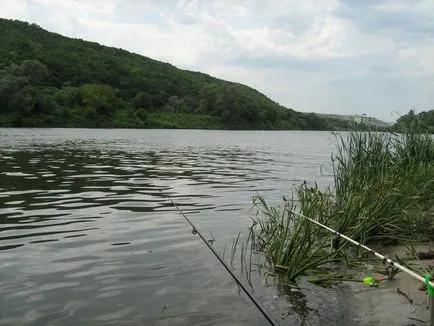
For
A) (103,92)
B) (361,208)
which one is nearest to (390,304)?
(361,208)

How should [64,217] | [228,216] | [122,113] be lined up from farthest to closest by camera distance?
[122,113] → [228,216] → [64,217]

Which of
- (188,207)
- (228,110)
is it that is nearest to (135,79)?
(228,110)

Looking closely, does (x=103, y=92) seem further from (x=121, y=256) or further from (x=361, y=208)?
(x=361, y=208)

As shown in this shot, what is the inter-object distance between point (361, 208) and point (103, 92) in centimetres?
10819

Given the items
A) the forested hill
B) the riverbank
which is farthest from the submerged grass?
the forested hill

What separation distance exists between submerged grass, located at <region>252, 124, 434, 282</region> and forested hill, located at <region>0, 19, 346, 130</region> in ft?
251

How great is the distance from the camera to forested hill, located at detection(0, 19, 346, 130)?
90000 millimetres

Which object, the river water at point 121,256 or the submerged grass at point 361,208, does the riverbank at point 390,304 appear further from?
the submerged grass at point 361,208

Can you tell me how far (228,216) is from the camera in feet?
38.4

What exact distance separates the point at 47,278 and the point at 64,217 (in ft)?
13.5

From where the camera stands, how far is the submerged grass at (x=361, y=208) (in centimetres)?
686

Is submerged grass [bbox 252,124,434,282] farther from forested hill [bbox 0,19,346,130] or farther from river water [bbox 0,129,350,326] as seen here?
forested hill [bbox 0,19,346,130]

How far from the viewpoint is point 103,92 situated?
111 m

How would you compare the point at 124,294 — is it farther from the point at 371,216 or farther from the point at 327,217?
the point at 371,216
